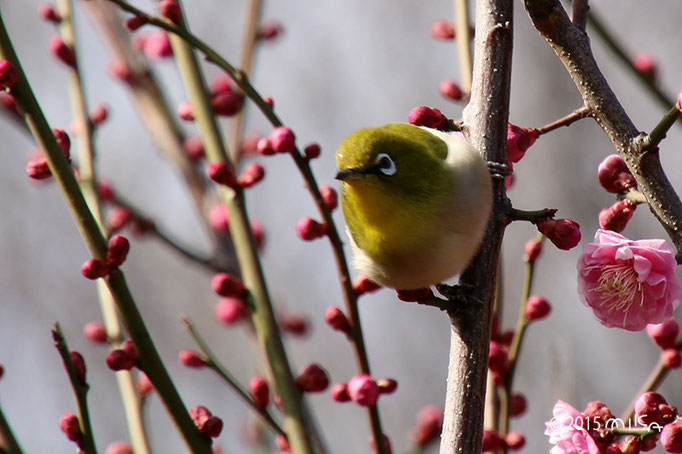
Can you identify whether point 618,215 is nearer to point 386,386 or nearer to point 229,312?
point 386,386

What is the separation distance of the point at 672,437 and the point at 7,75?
4.43 ft

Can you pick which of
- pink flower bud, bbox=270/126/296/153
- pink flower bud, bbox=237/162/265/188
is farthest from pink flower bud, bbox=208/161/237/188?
pink flower bud, bbox=270/126/296/153

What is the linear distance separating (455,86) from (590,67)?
2.63ft

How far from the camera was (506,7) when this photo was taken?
1683 mm

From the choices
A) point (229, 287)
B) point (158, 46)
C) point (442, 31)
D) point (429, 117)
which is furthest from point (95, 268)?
point (158, 46)

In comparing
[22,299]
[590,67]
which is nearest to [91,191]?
[590,67]

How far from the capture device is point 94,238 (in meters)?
1.66

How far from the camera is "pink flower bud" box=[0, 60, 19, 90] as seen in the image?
5.27ft

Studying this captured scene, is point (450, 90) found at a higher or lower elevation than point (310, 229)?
higher

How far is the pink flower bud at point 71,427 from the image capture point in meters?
1.66

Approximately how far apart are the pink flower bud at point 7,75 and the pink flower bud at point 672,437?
1.33 m

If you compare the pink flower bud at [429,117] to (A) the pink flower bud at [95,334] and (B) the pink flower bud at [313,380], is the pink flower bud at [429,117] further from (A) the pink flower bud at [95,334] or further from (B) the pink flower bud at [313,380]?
(A) the pink flower bud at [95,334]

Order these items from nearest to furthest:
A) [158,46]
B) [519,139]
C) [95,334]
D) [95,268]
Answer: [95,268], [519,139], [95,334], [158,46]

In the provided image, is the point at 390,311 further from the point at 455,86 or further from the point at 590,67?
the point at 590,67
